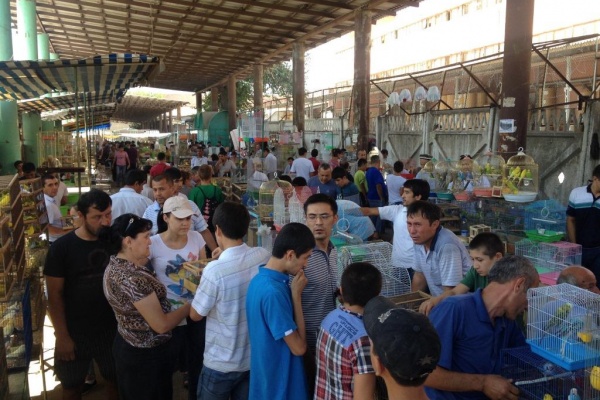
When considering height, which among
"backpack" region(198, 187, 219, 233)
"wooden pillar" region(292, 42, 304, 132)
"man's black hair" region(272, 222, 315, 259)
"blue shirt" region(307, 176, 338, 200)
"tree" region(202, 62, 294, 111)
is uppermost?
"tree" region(202, 62, 294, 111)

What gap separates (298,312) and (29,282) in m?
2.70

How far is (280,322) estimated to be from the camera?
2225 millimetres

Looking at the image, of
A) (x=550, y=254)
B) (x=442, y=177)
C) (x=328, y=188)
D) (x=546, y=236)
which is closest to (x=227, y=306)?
(x=550, y=254)

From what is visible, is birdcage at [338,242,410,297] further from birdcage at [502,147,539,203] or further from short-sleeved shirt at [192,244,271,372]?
birdcage at [502,147,539,203]

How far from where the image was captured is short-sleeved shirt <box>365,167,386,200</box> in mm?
8539

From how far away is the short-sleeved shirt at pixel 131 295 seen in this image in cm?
255

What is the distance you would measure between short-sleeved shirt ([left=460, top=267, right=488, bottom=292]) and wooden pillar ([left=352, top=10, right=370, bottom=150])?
9989 millimetres

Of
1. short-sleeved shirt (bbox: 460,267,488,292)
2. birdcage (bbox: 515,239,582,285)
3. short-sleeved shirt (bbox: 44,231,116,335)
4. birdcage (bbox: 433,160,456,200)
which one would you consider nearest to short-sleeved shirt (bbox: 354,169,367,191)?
birdcage (bbox: 433,160,456,200)

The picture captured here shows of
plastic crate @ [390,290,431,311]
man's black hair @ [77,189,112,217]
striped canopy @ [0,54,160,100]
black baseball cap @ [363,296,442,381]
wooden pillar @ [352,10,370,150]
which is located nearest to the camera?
→ black baseball cap @ [363,296,442,381]

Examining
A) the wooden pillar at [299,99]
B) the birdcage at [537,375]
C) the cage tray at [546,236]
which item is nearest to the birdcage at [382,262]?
the birdcage at [537,375]

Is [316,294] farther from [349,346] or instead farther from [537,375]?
[537,375]

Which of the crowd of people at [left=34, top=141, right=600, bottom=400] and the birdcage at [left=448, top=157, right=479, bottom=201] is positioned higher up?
the birdcage at [left=448, top=157, right=479, bottom=201]

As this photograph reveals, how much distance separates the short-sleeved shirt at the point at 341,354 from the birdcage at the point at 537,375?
772 millimetres

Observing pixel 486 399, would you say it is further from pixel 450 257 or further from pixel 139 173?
pixel 139 173
